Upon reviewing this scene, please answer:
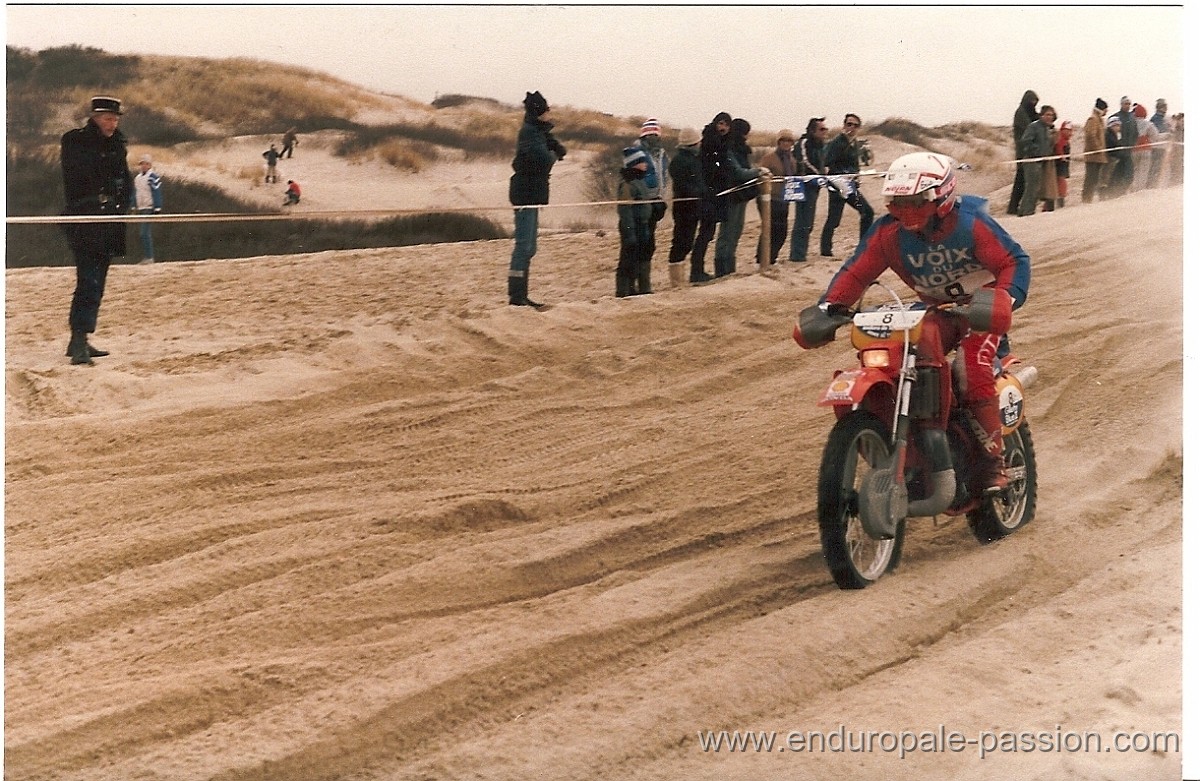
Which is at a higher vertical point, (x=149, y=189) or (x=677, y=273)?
(x=149, y=189)

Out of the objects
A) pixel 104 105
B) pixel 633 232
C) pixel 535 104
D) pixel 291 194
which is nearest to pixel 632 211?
pixel 633 232

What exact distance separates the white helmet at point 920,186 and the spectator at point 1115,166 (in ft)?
17.5

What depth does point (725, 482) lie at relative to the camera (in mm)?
7371

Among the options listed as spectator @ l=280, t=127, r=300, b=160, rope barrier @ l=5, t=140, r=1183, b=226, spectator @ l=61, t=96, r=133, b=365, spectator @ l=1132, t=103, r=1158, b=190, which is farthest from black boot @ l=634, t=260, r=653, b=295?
spectator @ l=61, t=96, r=133, b=365

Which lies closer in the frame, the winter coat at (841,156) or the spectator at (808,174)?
the spectator at (808,174)

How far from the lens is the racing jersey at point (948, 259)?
6.09 meters

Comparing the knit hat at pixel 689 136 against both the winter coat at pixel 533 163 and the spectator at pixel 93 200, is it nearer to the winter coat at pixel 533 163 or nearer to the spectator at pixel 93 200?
the winter coat at pixel 533 163

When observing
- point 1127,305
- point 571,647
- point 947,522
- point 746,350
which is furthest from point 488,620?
point 1127,305

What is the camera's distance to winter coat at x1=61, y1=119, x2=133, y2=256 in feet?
25.0

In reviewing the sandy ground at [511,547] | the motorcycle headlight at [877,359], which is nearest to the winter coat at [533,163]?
the sandy ground at [511,547]

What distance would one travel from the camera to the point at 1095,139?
12422mm

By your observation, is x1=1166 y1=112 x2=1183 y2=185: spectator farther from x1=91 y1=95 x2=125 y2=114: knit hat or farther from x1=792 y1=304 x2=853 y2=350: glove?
x1=91 y1=95 x2=125 y2=114: knit hat

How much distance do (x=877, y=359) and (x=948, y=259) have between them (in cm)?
70

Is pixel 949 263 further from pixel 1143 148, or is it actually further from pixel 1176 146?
pixel 1143 148
